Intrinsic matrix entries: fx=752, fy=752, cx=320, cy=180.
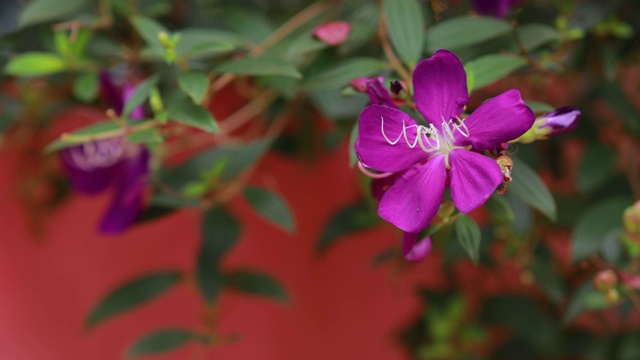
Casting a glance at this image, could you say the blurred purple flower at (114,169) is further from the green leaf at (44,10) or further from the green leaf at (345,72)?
the green leaf at (345,72)

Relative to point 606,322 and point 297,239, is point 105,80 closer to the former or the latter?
point 297,239

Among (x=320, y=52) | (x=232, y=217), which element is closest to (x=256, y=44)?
(x=320, y=52)

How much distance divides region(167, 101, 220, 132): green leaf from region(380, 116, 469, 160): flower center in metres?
0.19

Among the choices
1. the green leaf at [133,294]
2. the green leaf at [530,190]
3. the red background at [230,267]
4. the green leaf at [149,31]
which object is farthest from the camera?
the red background at [230,267]

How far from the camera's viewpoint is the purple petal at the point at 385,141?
21.0 inches

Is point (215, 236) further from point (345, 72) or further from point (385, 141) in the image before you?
point (385, 141)

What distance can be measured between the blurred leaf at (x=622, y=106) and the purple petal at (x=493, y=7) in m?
0.22

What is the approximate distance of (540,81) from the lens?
3.09 ft

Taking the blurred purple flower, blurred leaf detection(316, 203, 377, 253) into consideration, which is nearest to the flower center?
the blurred purple flower

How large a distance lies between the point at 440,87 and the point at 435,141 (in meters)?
0.04

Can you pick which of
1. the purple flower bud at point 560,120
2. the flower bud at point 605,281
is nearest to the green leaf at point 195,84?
the purple flower bud at point 560,120

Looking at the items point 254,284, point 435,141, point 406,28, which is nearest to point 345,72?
point 406,28

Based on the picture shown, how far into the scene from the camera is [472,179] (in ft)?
1.72

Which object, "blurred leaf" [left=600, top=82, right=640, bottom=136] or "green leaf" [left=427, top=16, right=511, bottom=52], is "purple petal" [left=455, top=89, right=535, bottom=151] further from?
"blurred leaf" [left=600, top=82, right=640, bottom=136]
